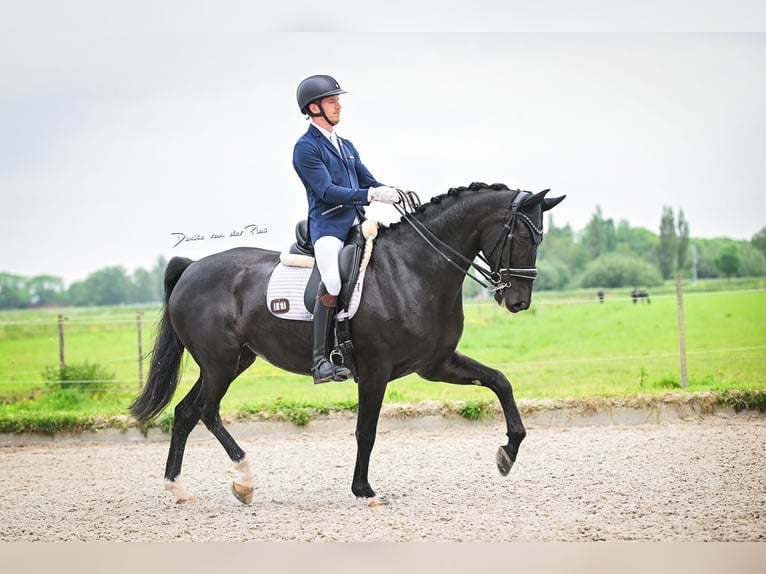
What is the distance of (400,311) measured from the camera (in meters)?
4.43

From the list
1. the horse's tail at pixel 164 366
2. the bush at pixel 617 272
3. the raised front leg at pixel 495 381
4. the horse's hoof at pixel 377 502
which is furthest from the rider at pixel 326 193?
the bush at pixel 617 272

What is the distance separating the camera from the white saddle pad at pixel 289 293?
4656 mm

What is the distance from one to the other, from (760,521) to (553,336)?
8.82m

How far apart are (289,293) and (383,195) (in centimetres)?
85

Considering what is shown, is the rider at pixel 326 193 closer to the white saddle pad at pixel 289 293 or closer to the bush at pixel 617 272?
the white saddle pad at pixel 289 293

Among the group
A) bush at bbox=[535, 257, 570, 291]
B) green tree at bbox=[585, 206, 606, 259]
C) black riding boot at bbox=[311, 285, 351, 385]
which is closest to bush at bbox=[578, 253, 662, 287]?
green tree at bbox=[585, 206, 606, 259]

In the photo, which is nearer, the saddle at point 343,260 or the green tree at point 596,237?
the saddle at point 343,260

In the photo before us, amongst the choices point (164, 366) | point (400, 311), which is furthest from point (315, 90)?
point (164, 366)

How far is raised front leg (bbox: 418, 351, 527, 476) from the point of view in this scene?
437 centimetres

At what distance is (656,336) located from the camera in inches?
486

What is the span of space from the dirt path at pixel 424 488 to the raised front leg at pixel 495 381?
282mm

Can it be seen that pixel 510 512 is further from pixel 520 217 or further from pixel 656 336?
pixel 656 336

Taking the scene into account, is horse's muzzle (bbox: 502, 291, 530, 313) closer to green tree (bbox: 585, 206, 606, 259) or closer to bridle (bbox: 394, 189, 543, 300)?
bridle (bbox: 394, 189, 543, 300)

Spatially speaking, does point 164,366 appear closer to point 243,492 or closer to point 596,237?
point 243,492
